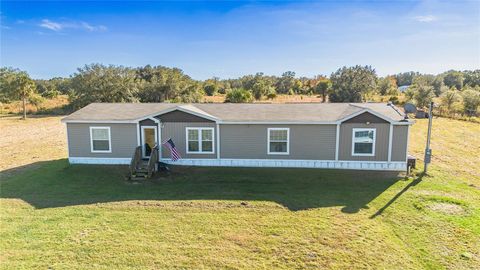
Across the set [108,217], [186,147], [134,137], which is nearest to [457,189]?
[186,147]

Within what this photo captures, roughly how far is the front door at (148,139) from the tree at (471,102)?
115 ft

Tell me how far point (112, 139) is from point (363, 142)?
1142 centimetres

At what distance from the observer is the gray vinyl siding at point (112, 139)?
1428cm

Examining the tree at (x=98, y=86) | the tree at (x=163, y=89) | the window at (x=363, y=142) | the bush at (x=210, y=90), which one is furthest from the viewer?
the bush at (x=210, y=90)

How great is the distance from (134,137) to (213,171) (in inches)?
159

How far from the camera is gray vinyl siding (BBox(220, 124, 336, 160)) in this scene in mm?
13688

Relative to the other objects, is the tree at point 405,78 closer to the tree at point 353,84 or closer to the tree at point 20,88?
the tree at point 353,84

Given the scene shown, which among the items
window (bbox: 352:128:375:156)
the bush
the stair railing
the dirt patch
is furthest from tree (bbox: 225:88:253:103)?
the dirt patch

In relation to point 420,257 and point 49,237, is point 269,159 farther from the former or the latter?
point 49,237

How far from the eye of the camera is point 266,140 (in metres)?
14.0

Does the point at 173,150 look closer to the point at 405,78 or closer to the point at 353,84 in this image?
the point at 353,84

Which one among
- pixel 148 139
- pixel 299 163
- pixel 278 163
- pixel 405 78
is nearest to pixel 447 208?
pixel 299 163

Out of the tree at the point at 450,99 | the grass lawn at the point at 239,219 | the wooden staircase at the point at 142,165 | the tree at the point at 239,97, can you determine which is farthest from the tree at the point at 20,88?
the tree at the point at 450,99

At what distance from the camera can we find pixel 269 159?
14.1m
